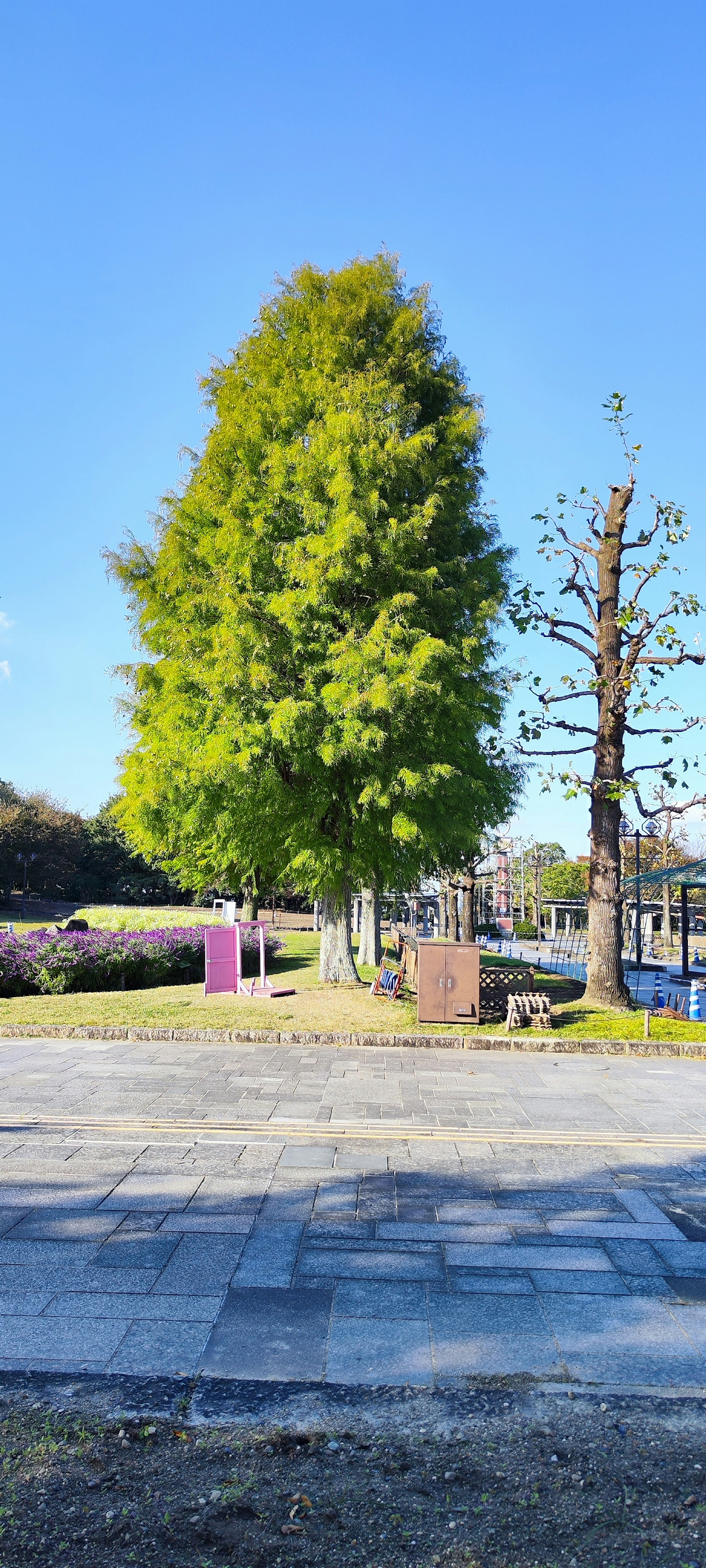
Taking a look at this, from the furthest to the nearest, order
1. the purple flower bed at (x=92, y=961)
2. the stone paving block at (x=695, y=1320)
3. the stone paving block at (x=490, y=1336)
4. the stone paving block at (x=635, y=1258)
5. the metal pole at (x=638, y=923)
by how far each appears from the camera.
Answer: the metal pole at (x=638, y=923), the purple flower bed at (x=92, y=961), the stone paving block at (x=635, y=1258), the stone paving block at (x=695, y=1320), the stone paving block at (x=490, y=1336)

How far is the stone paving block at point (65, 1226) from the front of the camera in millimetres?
5344

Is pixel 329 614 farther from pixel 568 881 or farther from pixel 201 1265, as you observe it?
pixel 568 881

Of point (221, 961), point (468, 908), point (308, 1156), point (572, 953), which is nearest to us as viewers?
point (308, 1156)

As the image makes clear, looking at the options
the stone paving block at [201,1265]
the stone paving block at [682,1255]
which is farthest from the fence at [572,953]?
the stone paving block at [201,1265]

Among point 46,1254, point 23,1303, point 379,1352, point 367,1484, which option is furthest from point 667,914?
point 367,1484

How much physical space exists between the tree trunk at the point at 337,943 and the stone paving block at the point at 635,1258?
11442 millimetres

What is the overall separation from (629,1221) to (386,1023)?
7438mm

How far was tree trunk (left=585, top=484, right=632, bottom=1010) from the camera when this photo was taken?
49.2 ft

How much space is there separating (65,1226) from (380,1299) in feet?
6.80

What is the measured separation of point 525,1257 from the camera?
5.20 meters

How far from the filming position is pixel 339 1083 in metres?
9.54

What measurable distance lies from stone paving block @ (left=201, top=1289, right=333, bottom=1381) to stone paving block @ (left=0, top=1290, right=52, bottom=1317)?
35.5 inches

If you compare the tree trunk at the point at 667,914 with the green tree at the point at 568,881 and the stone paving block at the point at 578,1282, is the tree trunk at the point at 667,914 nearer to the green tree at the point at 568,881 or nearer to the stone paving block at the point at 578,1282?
the green tree at the point at 568,881

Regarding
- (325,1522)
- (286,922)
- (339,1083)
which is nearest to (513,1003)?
(339,1083)
